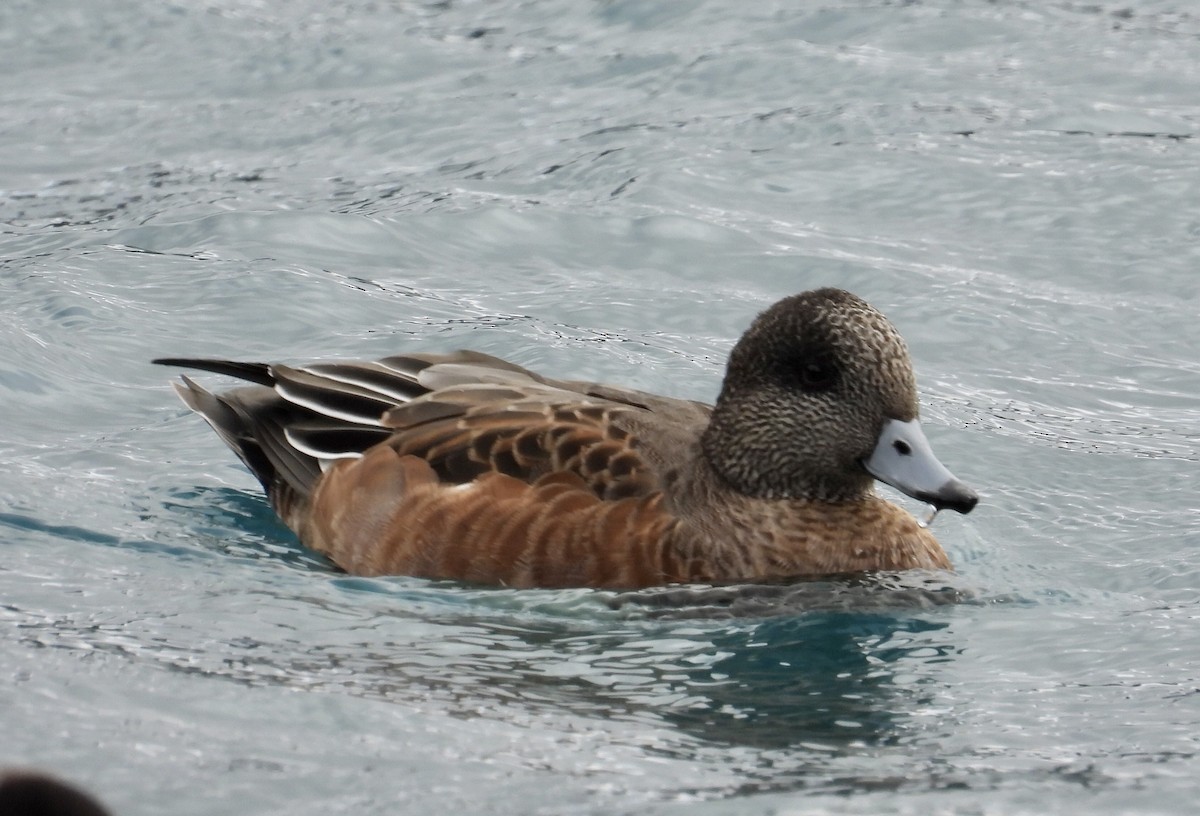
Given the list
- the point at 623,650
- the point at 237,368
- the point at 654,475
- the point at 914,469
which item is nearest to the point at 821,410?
the point at 914,469

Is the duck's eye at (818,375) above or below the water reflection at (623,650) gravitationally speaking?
above

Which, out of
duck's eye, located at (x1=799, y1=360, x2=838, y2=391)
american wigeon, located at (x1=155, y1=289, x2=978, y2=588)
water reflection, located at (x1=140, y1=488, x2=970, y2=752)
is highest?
duck's eye, located at (x1=799, y1=360, x2=838, y2=391)

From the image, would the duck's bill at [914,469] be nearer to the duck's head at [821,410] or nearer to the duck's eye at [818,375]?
the duck's head at [821,410]

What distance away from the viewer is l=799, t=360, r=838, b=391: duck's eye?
714 cm

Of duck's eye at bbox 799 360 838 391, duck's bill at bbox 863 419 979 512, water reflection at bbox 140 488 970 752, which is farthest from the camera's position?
duck's eye at bbox 799 360 838 391

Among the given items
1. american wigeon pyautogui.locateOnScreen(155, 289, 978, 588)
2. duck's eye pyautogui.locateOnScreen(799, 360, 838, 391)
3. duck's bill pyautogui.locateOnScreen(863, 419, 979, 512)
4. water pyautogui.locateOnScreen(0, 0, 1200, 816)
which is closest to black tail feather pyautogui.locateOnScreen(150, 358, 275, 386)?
american wigeon pyautogui.locateOnScreen(155, 289, 978, 588)

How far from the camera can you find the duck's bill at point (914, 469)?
6734 mm

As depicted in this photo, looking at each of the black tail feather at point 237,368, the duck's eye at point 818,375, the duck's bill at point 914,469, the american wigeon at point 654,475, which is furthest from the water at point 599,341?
the duck's eye at point 818,375

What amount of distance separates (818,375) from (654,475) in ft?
2.36

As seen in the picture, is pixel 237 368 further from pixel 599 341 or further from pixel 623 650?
pixel 599 341

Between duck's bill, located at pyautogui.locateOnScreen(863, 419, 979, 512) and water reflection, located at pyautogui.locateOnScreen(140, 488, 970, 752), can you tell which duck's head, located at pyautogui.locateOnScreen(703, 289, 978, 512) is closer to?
duck's bill, located at pyautogui.locateOnScreen(863, 419, 979, 512)

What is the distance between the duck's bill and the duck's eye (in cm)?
27

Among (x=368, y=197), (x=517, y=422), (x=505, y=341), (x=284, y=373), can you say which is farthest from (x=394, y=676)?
(x=368, y=197)

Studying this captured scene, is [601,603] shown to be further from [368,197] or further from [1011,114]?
[1011,114]
